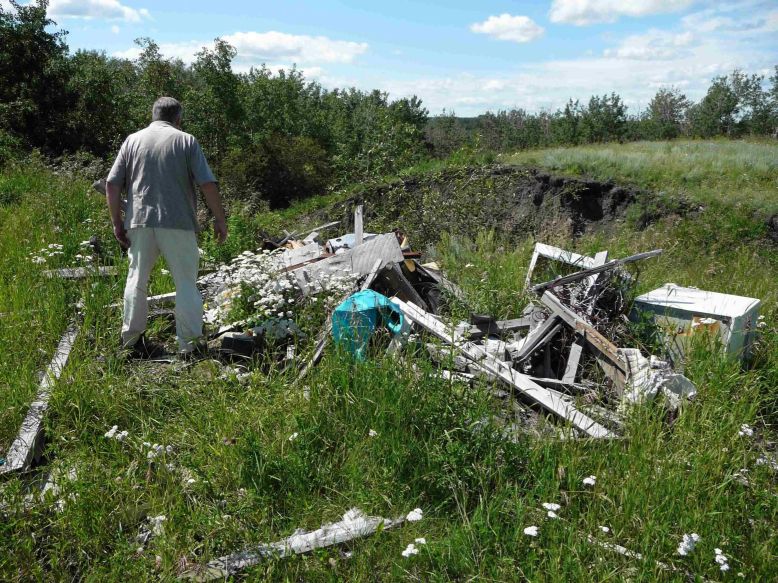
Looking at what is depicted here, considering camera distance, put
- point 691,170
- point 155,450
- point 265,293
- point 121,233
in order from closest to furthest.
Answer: point 155,450, point 121,233, point 265,293, point 691,170

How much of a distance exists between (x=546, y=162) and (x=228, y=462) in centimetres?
1381

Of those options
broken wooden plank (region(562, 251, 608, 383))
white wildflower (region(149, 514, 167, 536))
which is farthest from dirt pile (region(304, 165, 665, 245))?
white wildflower (region(149, 514, 167, 536))

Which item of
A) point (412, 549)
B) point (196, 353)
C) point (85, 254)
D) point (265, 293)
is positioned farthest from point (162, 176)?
point (412, 549)

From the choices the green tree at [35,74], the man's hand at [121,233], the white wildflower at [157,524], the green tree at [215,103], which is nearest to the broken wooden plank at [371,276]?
the man's hand at [121,233]

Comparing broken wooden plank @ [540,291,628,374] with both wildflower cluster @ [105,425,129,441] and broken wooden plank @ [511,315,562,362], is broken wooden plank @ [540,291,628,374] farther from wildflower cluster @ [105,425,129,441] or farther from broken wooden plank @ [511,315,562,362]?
wildflower cluster @ [105,425,129,441]

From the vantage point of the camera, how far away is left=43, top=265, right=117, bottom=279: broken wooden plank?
18.3 feet

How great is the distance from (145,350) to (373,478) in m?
2.49

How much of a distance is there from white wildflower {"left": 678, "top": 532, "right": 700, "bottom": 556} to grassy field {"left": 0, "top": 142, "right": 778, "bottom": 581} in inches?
3.1

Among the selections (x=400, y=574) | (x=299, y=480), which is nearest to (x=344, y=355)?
(x=299, y=480)

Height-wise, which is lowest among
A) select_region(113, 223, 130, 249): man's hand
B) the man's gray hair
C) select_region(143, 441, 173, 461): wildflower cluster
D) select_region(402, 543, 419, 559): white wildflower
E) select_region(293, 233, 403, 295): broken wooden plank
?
select_region(143, 441, 173, 461): wildflower cluster

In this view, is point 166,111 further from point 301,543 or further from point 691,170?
point 691,170

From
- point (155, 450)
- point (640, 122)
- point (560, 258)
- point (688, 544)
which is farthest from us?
point (640, 122)

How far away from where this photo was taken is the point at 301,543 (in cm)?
283

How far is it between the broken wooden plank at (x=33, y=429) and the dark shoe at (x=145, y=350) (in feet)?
1.48
